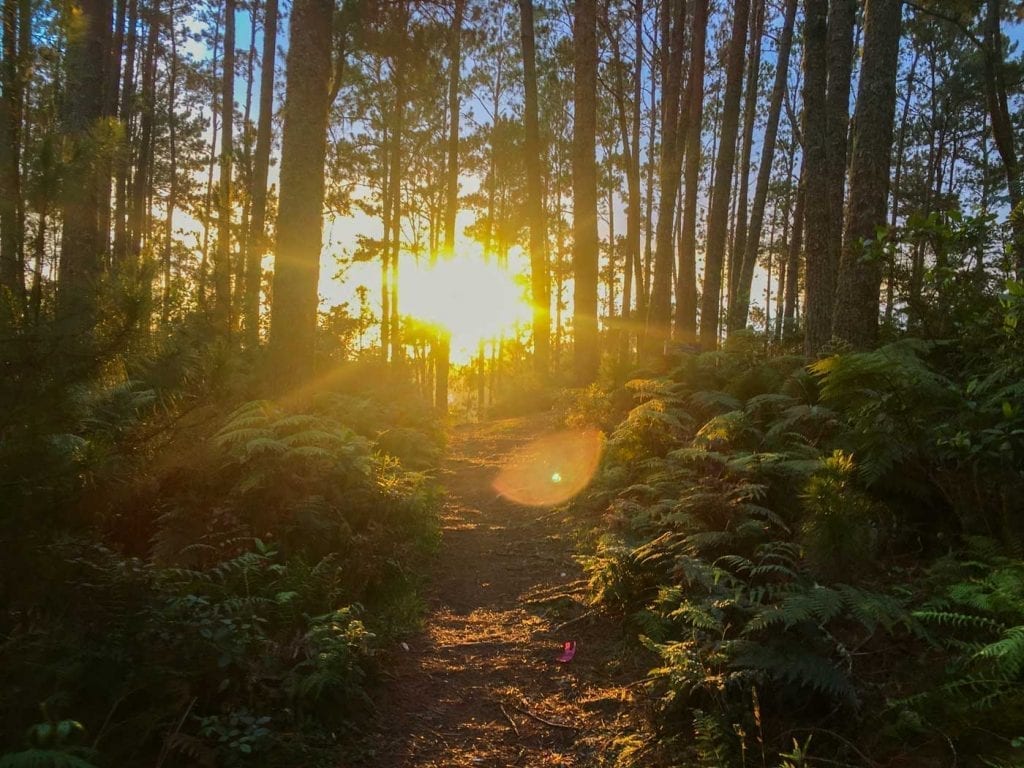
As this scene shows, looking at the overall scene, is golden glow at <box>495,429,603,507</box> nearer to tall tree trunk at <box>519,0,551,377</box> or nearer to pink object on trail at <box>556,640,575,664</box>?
pink object on trail at <box>556,640,575,664</box>

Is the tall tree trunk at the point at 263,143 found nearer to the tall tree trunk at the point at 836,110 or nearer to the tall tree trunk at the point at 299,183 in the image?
the tall tree trunk at the point at 299,183

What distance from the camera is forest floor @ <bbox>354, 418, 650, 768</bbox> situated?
3.06 m

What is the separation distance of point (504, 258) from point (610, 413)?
926 inches

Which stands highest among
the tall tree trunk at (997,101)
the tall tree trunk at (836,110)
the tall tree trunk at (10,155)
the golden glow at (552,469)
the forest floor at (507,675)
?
the tall tree trunk at (997,101)

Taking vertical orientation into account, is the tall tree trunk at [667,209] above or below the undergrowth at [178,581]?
above

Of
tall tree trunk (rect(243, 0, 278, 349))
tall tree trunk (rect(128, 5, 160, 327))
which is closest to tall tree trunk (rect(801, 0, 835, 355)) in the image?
tall tree trunk (rect(243, 0, 278, 349))

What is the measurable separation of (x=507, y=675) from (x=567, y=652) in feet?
1.47

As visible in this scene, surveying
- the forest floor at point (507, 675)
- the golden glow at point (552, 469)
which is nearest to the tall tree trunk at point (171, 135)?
the golden glow at point (552, 469)

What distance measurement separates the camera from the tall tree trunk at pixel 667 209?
1242cm

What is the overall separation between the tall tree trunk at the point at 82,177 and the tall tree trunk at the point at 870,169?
21.1 feet

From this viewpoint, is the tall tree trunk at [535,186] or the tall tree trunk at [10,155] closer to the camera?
the tall tree trunk at [10,155]

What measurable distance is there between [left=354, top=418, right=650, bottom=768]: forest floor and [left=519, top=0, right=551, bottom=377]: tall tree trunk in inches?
461

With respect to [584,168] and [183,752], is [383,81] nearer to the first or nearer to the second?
[584,168]

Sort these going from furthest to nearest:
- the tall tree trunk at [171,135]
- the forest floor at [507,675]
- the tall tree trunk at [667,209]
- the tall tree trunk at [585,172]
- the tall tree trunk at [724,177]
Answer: the tall tree trunk at [171,135] < the tall tree trunk at [667,209] < the tall tree trunk at [724,177] < the tall tree trunk at [585,172] < the forest floor at [507,675]
